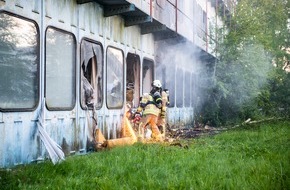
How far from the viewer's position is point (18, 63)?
6.81 metres

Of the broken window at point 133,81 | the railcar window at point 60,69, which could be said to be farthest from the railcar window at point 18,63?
the broken window at point 133,81

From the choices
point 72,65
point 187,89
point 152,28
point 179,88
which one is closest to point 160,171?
point 72,65

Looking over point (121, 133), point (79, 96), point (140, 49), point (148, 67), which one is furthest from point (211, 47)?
point (79, 96)

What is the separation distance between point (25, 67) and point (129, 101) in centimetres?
619

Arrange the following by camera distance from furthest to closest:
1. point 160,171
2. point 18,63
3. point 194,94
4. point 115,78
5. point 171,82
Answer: point 194,94 < point 171,82 < point 115,78 < point 18,63 < point 160,171

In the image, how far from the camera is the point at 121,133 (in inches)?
450

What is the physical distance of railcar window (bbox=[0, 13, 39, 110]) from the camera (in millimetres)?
6457

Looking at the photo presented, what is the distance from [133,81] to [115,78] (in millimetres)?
2161

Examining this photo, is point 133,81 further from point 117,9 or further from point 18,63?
point 18,63

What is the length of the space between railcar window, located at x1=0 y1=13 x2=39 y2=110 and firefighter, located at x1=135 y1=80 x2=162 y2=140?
484 centimetres

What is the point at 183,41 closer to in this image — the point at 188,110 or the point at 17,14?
the point at 188,110

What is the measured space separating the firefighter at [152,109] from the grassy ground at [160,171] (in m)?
2.64

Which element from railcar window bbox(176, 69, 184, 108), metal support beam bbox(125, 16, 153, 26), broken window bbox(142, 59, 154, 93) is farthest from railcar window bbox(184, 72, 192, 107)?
metal support beam bbox(125, 16, 153, 26)

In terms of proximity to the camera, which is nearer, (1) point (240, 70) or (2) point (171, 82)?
(2) point (171, 82)
